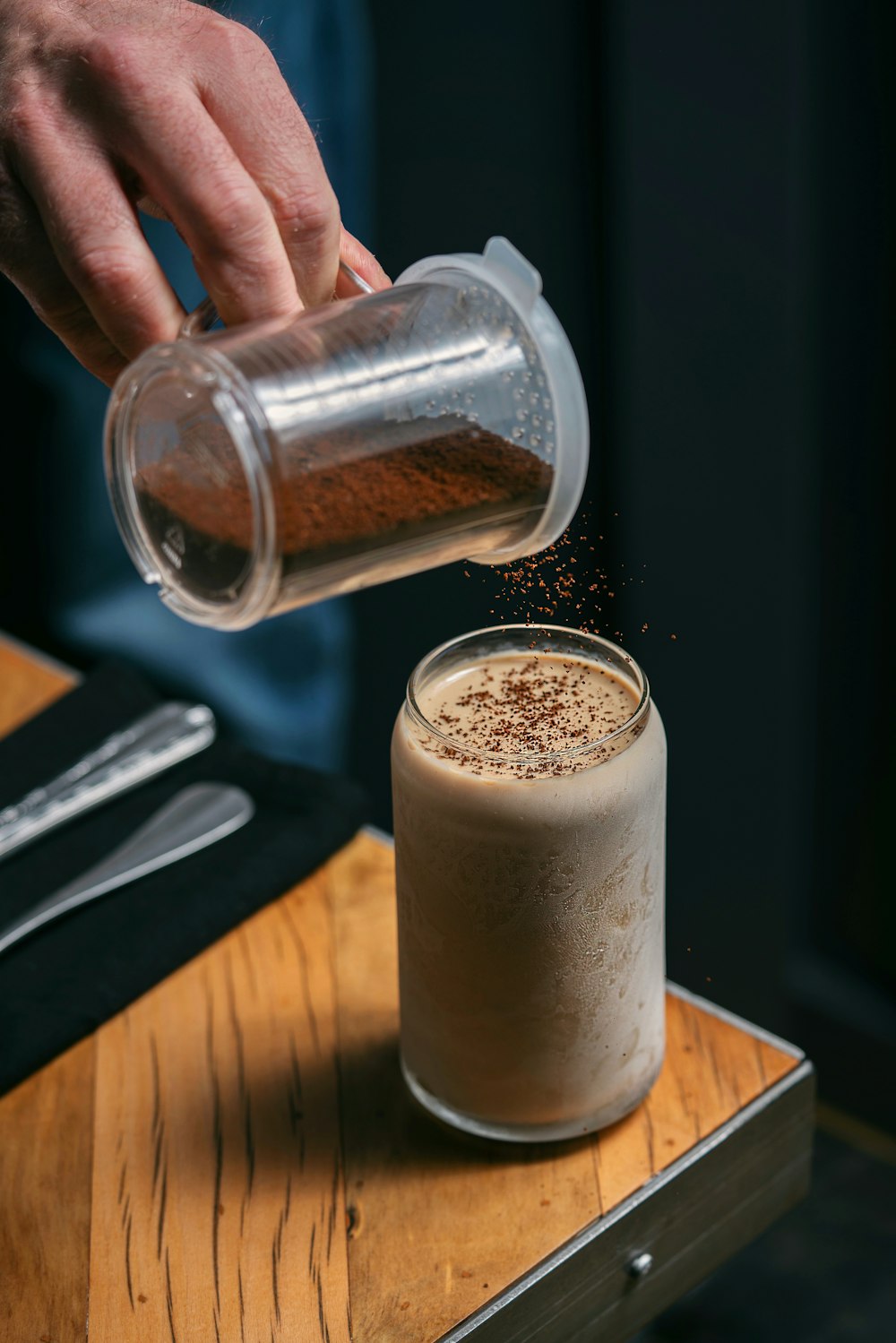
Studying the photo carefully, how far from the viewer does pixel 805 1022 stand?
173 cm

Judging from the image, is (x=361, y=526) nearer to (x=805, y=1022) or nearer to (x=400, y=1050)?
(x=400, y=1050)

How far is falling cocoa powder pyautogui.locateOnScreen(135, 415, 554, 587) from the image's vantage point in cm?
57

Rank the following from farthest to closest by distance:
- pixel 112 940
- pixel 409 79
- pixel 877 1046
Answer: pixel 877 1046
pixel 409 79
pixel 112 940

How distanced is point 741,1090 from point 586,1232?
134mm

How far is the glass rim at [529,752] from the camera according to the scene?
2.15ft

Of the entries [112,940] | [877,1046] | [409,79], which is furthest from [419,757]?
[877,1046]

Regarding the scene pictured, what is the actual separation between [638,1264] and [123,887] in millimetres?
396

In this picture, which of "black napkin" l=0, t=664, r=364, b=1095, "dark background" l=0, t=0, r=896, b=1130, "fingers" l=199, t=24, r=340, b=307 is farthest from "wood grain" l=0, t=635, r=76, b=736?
"fingers" l=199, t=24, r=340, b=307

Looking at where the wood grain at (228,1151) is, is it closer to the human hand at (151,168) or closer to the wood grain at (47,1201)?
the wood grain at (47,1201)

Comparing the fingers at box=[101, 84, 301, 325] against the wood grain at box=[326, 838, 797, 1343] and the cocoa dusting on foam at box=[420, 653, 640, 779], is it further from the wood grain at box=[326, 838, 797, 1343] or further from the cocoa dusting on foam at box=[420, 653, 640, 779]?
the wood grain at box=[326, 838, 797, 1343]

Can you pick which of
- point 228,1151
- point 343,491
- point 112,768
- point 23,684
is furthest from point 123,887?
point 343,491

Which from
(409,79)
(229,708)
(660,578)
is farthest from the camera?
(229,708)

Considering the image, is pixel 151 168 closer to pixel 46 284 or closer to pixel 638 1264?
pixel 46 284

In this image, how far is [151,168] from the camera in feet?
2.04
